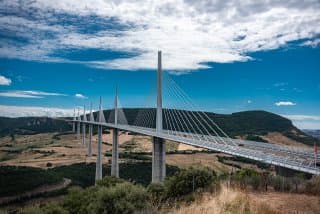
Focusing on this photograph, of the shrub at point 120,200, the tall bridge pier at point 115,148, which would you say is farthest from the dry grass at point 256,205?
the tall bridge pier at point 115,148

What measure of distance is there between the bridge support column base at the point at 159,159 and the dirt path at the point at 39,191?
→ 2353 centimetres

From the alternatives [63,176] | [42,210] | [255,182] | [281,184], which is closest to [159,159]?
[42,210]

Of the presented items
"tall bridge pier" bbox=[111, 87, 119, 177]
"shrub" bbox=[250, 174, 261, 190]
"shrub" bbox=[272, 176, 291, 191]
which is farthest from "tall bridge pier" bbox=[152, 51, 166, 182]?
"shrub" bbox=[272, 176, 291, 191]

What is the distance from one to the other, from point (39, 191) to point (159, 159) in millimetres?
26783

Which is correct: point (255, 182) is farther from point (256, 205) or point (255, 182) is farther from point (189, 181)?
point (189, 181)

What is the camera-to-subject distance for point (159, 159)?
126 ft

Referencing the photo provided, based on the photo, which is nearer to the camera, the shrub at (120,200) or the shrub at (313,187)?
the shrub at (313,187)

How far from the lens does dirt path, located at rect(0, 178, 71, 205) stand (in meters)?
49.2

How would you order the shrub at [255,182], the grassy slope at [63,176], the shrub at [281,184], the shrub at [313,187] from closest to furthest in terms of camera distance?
1. the shrub at [313,187]
2. the shrub at [281,184]
3. the shrub at [255,182]
4. the grassy slope at [63,176]

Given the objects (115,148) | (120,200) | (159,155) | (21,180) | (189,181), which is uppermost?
(189,181)

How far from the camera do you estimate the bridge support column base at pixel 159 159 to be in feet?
125

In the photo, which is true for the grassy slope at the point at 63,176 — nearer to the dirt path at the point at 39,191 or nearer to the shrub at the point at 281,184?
the dirt path at the point at 39,191

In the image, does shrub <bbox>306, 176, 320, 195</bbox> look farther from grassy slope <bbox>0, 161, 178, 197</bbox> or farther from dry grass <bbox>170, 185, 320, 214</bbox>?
grassy slope <bbox>0, 161, 178, 197</bbox>

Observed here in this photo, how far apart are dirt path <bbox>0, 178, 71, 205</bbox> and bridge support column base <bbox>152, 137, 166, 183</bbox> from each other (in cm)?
2353
